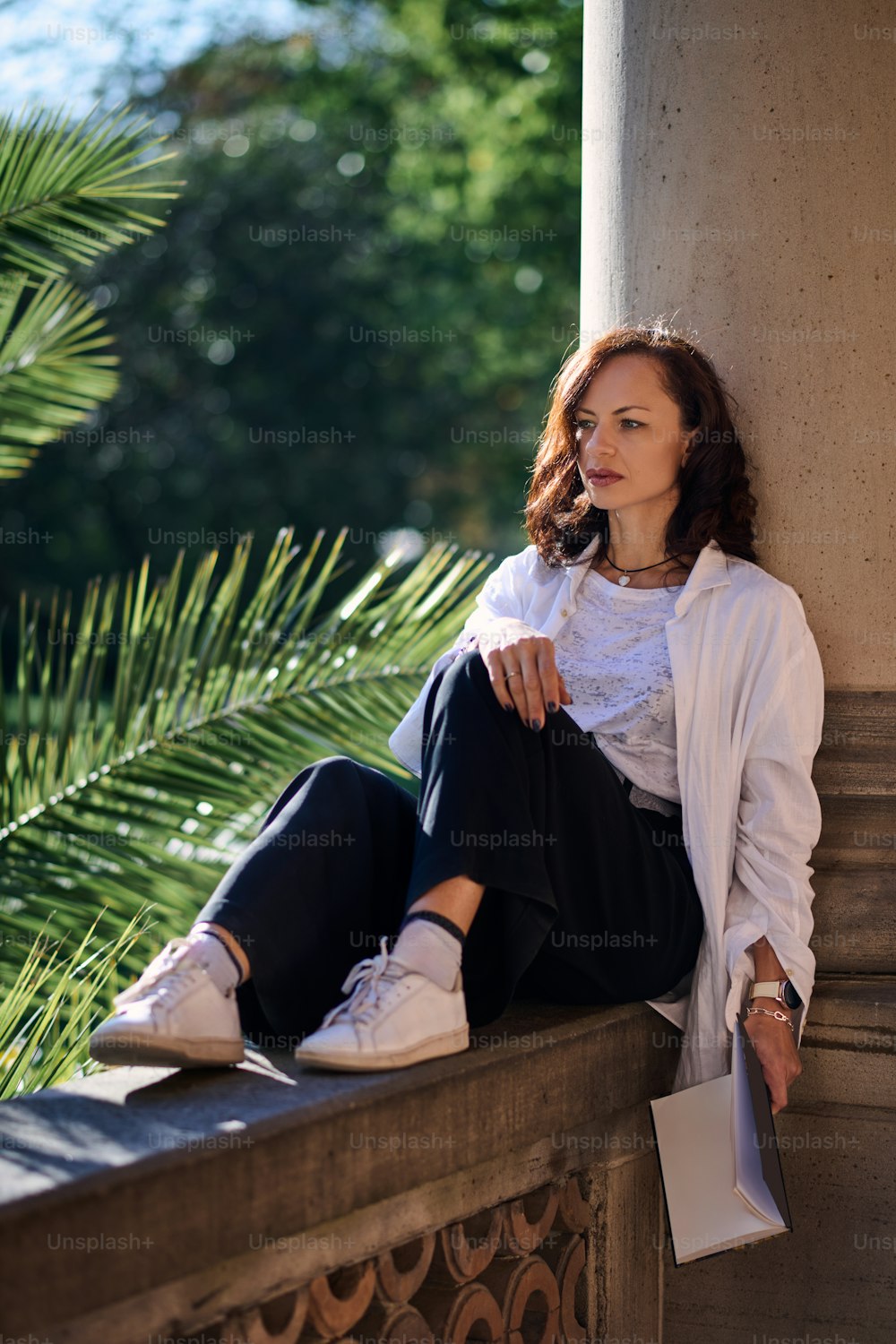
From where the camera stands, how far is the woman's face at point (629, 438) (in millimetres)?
3027

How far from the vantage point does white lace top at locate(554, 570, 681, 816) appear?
2.86m

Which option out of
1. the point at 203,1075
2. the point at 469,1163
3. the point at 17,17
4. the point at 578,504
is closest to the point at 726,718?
the point at 578,504

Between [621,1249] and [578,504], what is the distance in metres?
1.56

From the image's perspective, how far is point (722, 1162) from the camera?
247 cm

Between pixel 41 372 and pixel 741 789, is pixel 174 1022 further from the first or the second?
pixel 41 372

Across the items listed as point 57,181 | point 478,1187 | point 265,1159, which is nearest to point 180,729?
point 57,181

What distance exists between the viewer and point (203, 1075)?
2.15 meters

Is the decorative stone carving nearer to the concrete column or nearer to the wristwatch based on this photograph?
the wristwatch

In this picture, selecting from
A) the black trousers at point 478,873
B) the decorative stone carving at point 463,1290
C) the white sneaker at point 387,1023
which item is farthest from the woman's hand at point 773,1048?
the white sneaker at point 387,1023

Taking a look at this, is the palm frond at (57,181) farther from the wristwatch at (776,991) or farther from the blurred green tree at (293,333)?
the blurred green tree at (293,333)

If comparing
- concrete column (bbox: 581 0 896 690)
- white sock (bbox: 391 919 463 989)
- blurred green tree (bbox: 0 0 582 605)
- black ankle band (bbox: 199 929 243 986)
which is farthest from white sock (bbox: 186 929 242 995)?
blurred green tree (bbox: 0 0 582 605)

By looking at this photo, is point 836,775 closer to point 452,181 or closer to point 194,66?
point 452,181

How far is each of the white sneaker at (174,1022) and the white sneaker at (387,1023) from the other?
0.12 meters

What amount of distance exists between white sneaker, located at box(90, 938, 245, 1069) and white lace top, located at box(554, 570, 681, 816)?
1.00m
